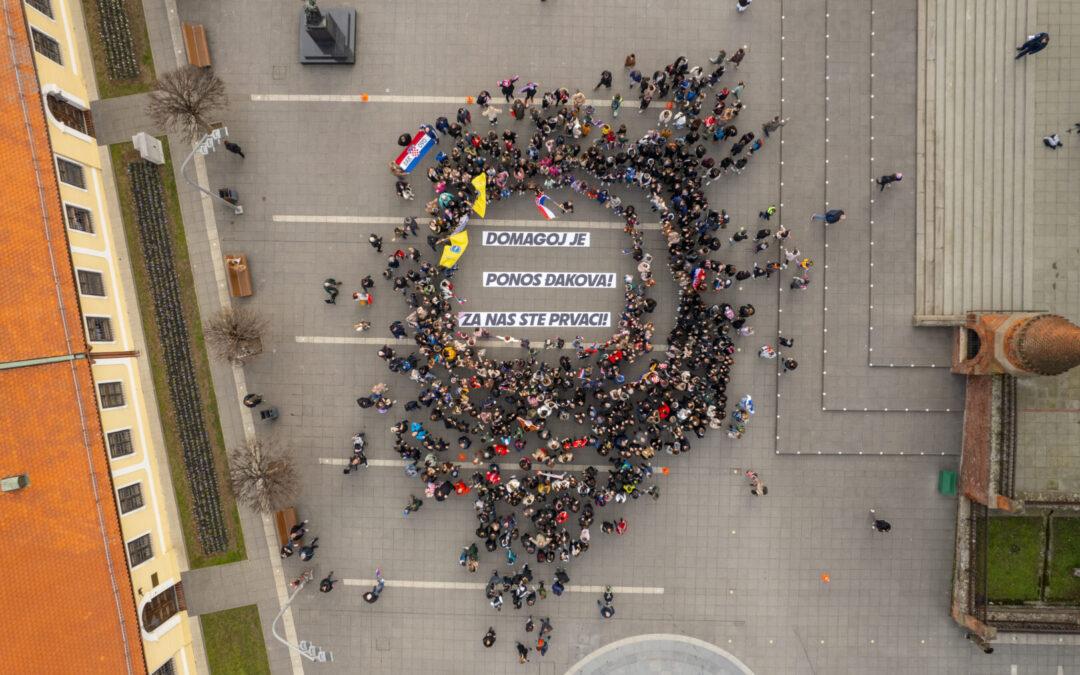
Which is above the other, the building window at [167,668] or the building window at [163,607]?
the building window at [163,607]

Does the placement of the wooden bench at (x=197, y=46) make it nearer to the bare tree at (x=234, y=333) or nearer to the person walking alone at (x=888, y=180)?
the bare tree at (x=234, y=333)

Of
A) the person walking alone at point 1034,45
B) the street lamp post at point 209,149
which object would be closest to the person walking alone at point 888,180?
the person walking alone at point 1034,45

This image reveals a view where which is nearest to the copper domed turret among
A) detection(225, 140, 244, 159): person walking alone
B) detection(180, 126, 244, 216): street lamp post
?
detection(180, 126, 244, 216): street lamp post

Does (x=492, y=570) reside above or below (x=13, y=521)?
below

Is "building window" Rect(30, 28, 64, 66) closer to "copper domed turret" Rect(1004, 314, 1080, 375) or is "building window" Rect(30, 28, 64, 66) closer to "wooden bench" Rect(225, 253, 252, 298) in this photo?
"wooden bench" Rect(225, 253, 252, 298)

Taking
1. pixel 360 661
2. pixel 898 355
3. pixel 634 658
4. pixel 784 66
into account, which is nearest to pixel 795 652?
pixel 634 658

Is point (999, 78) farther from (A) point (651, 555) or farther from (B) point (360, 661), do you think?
(B) point (360, 661)

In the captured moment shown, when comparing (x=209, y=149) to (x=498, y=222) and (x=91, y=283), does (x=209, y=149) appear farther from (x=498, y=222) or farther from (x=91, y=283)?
(x=498, y=222)
